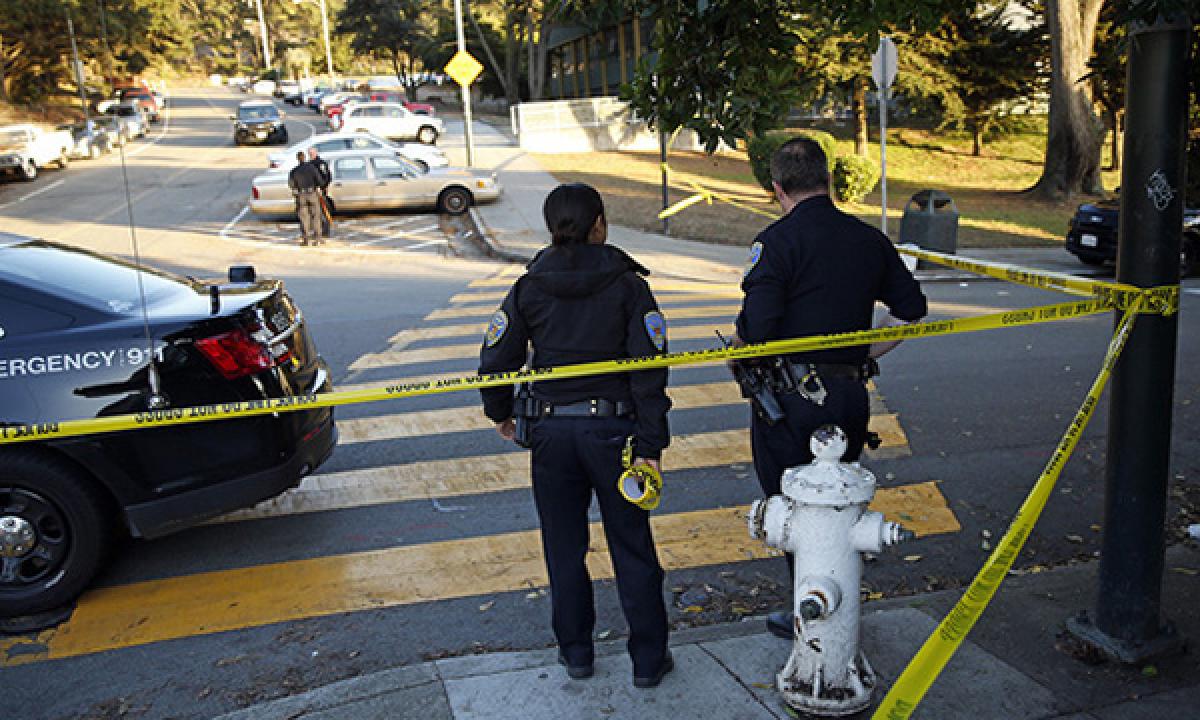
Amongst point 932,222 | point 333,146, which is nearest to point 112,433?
point 932,222

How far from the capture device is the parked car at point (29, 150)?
30.7 meters

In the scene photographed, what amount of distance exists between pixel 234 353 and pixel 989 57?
30.0 metres

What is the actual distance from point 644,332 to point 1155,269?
1867 millimetres

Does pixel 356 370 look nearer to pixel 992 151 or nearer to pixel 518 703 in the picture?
pixel 518 703

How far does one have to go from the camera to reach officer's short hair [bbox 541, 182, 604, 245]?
365cm

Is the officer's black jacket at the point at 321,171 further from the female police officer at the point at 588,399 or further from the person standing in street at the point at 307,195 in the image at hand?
→ the female police officer at the point at 588,399

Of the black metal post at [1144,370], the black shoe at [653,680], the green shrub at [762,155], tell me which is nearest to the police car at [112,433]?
the black shoe at [653,680]

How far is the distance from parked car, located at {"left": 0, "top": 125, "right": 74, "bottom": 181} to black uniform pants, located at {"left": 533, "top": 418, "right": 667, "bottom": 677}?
106ft

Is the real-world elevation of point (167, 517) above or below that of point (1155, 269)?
below

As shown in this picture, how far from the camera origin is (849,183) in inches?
866

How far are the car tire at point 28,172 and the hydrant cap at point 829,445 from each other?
33316 mm

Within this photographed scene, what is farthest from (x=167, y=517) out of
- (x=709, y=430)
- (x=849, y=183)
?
(x=849, y=183)

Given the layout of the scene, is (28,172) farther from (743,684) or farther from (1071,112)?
(743,684)

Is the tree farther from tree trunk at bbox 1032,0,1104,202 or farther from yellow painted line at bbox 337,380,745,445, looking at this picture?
yellow painted line at bbox 337,380,745,445
